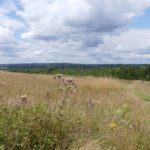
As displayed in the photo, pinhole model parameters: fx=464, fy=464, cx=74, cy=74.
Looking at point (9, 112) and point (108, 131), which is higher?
point (9, 112)

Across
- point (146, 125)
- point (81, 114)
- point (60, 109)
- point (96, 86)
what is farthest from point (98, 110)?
point (96, 86)

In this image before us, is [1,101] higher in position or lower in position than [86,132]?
higher

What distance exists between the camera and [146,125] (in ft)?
27.2

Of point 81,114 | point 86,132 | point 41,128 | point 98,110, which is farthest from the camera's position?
point 98,110

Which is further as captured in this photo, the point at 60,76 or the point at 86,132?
the point at 86,132

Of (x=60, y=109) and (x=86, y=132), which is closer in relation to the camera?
(x=60, y=109)

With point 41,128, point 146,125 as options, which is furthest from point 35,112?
point 146,125

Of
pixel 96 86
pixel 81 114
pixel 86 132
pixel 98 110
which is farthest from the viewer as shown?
pixel 96 86

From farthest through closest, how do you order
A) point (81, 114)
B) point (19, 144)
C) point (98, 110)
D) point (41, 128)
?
point (98, 110)
point (81, 114)
point (41, 128)
point (19, 144)

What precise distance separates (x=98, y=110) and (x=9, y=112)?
3248mm

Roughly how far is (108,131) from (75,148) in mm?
1312

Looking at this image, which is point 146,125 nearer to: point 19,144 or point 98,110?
point 98,110

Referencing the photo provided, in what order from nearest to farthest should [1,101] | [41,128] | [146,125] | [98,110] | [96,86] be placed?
[41,128], [1,101], [146,125], [98,110], [96,86]

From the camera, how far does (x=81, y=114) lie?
722cm
